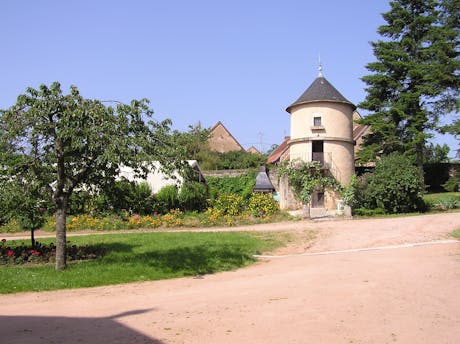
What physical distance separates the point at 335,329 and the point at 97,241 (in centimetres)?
1099

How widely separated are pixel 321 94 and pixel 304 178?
703 centimetres

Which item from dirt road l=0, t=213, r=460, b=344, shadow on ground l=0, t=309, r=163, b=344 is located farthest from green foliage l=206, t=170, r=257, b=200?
shadow on ground l=0, t=309, r=163, b=344

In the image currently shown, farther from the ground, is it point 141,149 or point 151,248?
point 141,149

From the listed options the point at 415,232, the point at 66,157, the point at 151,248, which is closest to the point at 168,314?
the point at 66,157

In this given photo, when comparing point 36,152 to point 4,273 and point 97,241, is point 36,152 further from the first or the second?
point 97,241

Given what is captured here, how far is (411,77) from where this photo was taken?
109 feet

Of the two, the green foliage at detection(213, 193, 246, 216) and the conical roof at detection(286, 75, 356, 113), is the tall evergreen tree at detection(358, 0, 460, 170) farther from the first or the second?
the green foliage at detection(213, 193, 246, 216)

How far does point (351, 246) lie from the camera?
1446cm

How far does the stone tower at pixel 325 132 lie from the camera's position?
29.0m

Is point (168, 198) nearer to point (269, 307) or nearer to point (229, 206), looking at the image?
point (229, 206)

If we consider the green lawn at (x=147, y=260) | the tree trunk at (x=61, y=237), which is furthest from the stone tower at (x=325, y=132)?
the tree trunk at (x=61, y=237)

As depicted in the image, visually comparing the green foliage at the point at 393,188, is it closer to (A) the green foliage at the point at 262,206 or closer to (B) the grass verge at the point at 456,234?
(A) the green foliage at the point at 262,206

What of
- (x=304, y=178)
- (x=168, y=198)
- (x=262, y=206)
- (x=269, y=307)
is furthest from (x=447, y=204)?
(x=269, y=307)

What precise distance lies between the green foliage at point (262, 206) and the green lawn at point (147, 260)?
6355 millimetres
